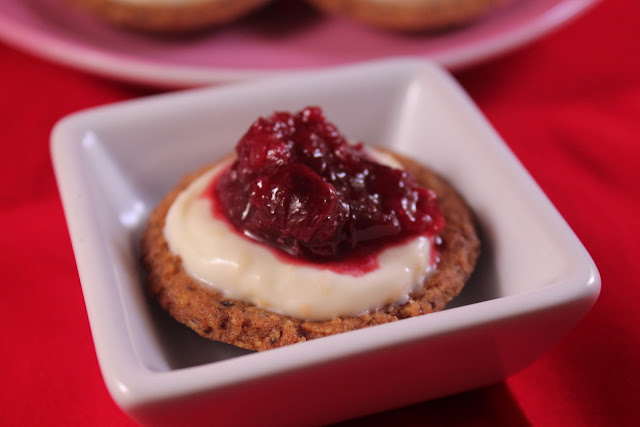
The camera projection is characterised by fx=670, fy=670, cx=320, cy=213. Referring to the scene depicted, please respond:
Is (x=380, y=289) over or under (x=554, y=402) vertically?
over

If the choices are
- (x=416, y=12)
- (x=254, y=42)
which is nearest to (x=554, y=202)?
(x=416, y=12)

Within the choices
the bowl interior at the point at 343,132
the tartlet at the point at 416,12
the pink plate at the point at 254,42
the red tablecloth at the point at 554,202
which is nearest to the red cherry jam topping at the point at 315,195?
the bowl interior at the point at 343,132

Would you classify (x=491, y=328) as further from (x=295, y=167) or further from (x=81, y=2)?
(x=81, y=2)

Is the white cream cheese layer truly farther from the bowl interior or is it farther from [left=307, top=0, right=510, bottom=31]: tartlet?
[left=307, top=0, right=510, bottom=31]: tartlet

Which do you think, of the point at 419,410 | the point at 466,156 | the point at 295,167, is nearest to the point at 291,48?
the point at 466,156

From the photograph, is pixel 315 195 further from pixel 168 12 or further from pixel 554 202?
pixel 168 12
